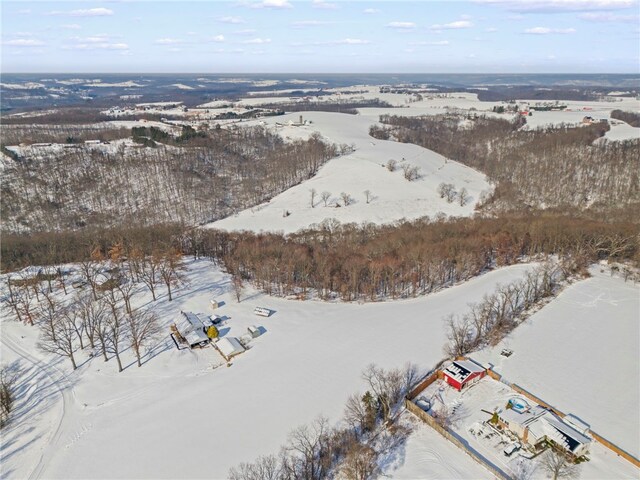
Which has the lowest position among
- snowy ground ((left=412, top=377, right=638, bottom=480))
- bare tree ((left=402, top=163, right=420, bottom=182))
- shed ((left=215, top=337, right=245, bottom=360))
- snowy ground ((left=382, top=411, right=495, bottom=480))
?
shed ((left=215, top=337, right=245, bottom=360))

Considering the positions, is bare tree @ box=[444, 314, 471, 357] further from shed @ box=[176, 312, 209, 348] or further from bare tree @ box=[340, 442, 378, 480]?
shed @ box=[176, 312, 209, 348]

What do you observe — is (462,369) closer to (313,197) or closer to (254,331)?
(254,331)

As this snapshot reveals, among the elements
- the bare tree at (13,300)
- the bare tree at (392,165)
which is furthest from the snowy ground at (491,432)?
the bare tree at (392,165)

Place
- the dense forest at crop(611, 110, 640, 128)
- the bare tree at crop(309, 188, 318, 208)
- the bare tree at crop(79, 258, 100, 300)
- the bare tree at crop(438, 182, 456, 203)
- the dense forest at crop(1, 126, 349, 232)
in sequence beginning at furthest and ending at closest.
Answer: the dense forest at crop(611, 110, 640, 128) → the bare tree at crop(438, 182, 456, 203) → the bare tree at crop(309, 188, 318, 208) → the dense forest at crop(1, 126, 349, 232) → the bare tree at crop(79, 258, 100, 300)

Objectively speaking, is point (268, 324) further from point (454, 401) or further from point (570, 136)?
point (570, 136)

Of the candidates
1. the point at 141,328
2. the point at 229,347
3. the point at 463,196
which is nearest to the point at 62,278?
the point at 141,328

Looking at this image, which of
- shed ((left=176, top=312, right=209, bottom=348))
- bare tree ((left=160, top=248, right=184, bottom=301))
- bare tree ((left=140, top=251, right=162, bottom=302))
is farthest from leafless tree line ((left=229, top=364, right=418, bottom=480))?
bare tree ((left=140, top=251, right=162, bottom=302))

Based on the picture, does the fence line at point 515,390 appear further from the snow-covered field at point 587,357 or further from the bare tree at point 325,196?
the bare tree at point 325,196
